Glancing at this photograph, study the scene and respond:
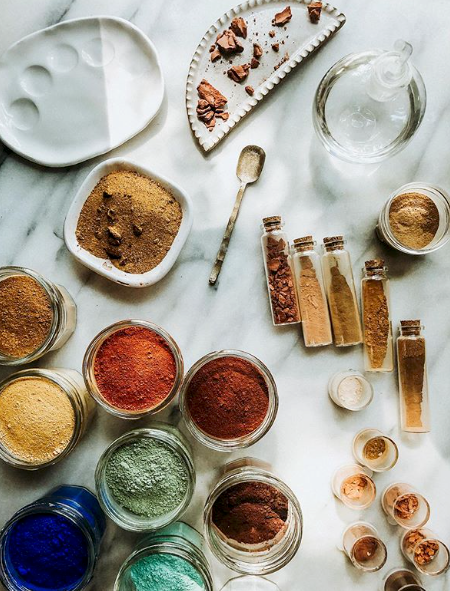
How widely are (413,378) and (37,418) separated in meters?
0.92

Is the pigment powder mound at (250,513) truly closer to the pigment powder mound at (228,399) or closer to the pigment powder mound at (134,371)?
the pigment powder mound at (228,399)

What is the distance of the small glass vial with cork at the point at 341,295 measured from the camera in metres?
1.43

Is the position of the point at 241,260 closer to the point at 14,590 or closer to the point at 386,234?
the point at 386,234

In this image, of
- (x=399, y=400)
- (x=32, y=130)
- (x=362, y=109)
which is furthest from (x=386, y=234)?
(x=32, y=130)

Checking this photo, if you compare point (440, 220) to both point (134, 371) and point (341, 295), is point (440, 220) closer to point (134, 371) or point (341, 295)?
point (341, 295)

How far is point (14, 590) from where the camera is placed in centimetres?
131

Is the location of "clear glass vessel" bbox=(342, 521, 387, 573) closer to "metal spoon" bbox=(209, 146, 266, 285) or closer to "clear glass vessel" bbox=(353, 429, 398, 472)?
"clear glass vessel" bbox=(353, 429, 398, 472)

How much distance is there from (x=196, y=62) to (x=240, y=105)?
15 centimetres

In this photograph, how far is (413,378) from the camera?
1445 millimetres

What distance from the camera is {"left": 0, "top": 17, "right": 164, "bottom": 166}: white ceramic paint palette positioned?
1.46m

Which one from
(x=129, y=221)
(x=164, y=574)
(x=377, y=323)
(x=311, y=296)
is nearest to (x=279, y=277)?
(x=311, y=296)

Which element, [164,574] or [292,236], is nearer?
[164,574]

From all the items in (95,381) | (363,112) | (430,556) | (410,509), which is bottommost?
(430,556)

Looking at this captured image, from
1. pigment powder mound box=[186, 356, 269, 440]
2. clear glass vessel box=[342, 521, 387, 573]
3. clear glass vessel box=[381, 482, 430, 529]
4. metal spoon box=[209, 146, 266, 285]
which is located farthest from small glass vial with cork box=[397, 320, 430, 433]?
metal spoon box=[209, 146, 266, 285]
